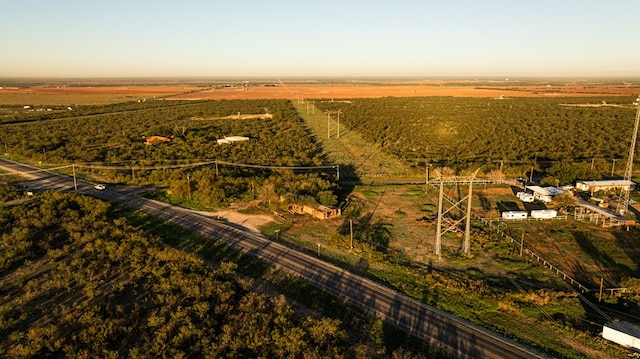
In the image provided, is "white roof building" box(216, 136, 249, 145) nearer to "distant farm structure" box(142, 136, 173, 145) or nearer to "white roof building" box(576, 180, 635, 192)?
"distant farm structure" box(142, 136, 173, 145)

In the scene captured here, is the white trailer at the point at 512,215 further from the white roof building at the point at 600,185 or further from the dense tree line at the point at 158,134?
the dense tree line at the point at 158,134

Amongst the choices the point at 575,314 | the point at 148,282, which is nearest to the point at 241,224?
the point at 148,282

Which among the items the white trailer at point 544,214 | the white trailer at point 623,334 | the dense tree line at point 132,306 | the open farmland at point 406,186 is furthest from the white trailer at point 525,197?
the dense tree line at point 132,306

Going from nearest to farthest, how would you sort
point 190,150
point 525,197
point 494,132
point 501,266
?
point 501,266, point 525,197, point 190,150, point 494,132

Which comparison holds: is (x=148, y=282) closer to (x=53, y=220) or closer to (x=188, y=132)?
(x=53, y=220)

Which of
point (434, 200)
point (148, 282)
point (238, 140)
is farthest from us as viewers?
point (238, 140)

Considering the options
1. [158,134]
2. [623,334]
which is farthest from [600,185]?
[158,134]

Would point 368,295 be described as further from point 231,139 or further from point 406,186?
point 231,139
